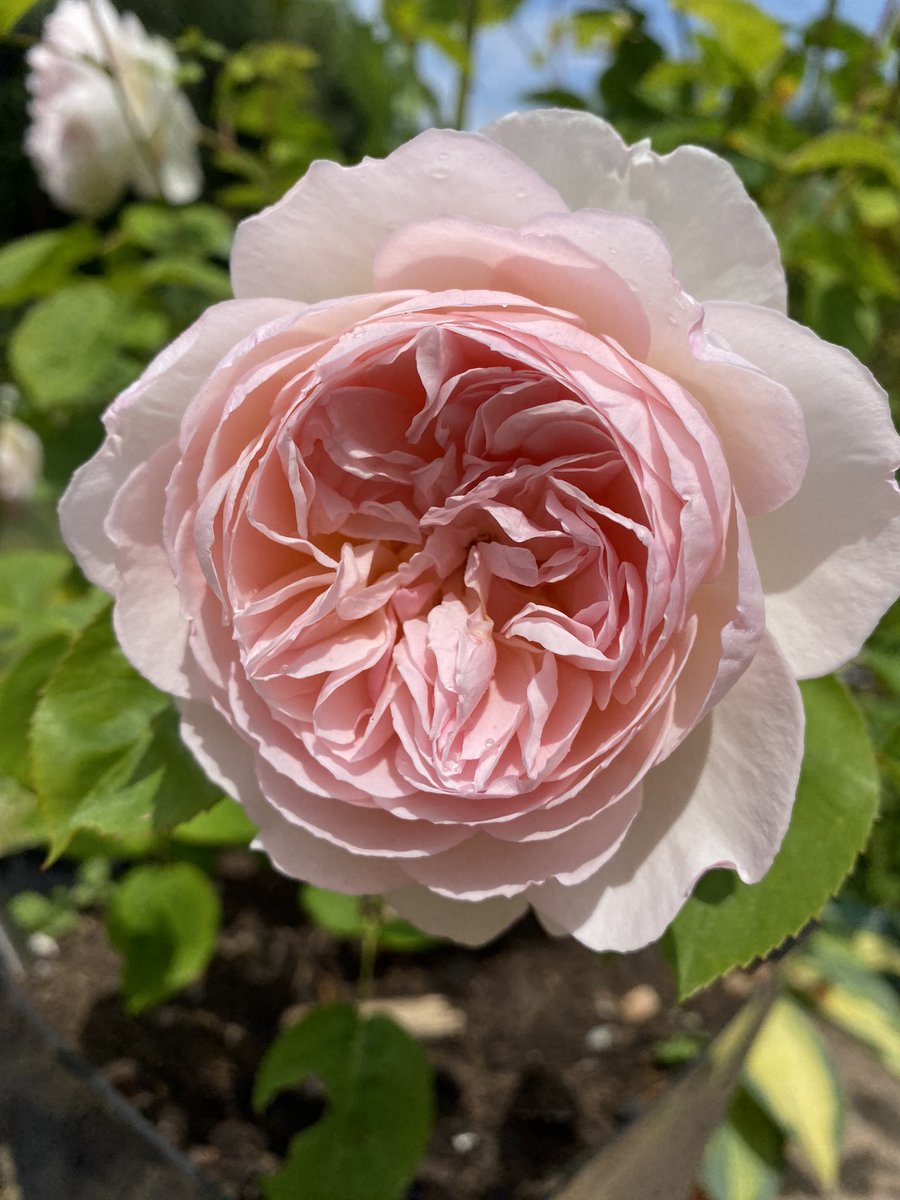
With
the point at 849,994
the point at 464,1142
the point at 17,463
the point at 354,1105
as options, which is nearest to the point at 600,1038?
the point at 464,1142

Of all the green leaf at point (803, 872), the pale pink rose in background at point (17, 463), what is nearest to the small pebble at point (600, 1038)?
the green leaf at point (803, 872)

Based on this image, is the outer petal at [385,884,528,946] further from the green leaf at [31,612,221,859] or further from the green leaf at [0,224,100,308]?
the green leaf at [0,224,100,308]

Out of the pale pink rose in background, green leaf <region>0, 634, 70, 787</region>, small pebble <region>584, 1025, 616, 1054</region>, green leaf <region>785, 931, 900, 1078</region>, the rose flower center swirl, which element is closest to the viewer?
the rose flower center swirl

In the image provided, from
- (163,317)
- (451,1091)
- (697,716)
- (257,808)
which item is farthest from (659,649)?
(163,317)

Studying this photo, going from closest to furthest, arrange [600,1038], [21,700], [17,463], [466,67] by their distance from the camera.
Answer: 1. [21,700]
2. [466,67]
3. [600,1038]
4. [17,463]

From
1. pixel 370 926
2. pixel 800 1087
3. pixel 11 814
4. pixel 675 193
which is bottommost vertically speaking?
pixel 11 814

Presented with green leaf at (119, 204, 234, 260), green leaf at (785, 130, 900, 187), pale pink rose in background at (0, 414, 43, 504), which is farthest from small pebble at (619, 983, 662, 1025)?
pale pink rose in background at (0, 414, 43, 504)

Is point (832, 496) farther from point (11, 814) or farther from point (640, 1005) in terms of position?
point (11, 814)
